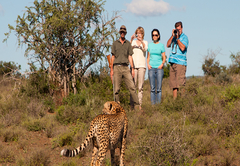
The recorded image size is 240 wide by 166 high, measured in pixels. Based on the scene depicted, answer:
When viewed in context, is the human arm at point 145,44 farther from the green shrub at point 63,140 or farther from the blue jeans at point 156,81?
the green shrub at point 63,140

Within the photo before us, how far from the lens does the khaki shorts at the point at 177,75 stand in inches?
323

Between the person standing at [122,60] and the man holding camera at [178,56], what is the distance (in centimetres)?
138

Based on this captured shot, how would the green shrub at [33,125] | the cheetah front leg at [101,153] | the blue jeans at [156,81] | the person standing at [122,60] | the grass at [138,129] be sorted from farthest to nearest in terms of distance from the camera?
the blue jeans at [156,81] < the person standing at [122,60] < the green shrub at [33,125] < the grass at [138,129] < the cheetah front leg at [101,153]

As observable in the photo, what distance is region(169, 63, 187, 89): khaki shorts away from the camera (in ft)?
26.9

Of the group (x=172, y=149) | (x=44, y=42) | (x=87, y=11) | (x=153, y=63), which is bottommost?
(x=172, y=149)

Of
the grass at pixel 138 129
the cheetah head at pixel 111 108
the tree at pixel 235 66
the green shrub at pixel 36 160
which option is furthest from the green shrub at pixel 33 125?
the tree at pixel 235 66

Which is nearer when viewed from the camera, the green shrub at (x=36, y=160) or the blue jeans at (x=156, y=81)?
the green shrub at (x=36, y=160)

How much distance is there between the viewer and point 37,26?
9.99 m

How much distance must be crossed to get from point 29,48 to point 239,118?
741 cm

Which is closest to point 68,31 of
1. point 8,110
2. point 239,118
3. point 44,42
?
point 44,42

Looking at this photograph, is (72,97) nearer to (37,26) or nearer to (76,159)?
(37,26)

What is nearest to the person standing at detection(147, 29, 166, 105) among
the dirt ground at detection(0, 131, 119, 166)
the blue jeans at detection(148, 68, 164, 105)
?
the blue jeans at detection(148, 68, 164, 105)

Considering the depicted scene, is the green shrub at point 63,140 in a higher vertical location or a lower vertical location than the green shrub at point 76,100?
lower

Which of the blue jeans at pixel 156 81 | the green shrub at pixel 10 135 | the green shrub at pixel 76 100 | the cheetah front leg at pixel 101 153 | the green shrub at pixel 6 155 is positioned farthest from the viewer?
the green shrub at pixel 76 100
